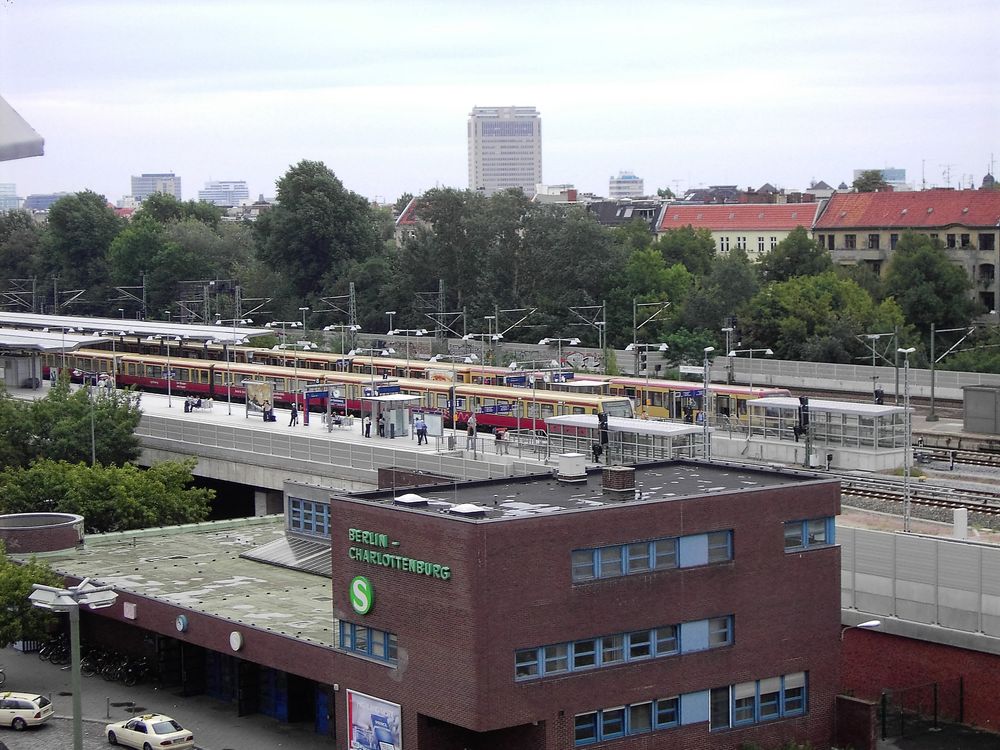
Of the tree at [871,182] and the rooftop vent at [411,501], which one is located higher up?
the tree at [871,182]

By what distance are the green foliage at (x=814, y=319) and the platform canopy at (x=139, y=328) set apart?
30758 millimetres

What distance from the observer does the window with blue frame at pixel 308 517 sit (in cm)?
3819

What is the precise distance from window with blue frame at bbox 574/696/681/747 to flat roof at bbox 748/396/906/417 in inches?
1076

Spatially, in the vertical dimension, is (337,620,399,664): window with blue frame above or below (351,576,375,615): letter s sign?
below

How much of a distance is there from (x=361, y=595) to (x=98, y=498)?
72.3 ft

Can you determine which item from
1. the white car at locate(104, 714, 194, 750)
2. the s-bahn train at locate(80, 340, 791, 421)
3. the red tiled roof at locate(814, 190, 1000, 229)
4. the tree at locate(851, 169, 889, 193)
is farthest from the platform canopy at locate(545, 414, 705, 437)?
the tree at locate(851, 169, 889, 193)

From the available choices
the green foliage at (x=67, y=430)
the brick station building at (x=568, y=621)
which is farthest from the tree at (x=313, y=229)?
the brick station building at (x=568, y=621)

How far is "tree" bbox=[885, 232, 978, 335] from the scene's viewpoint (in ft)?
319

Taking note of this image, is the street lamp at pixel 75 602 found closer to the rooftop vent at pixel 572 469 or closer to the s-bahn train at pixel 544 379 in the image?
the rooftop vent at pixel 572 469

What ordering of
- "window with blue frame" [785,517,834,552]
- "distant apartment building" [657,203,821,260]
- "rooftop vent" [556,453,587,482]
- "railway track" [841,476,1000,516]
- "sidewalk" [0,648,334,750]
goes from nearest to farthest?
"window with blue frame" [785,517,834,552], "sidewalk" [0,648,334,750], "rooftop vent" [556,453,587,482], "railway track" [841,476,1000,516], "distant apartment building" [657,203,821,260]

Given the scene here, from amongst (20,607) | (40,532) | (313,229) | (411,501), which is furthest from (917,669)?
(313,229)

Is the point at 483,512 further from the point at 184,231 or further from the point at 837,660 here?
the point at 184,231

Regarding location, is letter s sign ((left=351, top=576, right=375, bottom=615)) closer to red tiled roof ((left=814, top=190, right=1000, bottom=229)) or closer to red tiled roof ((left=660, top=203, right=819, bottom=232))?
red tiled roof ((left=814, top=190, right=1000, bottom=229))

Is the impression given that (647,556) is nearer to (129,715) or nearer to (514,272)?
(129,715)
